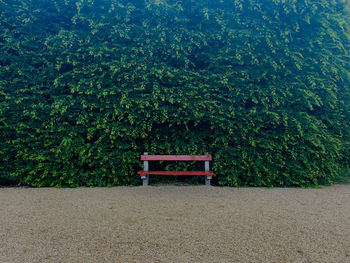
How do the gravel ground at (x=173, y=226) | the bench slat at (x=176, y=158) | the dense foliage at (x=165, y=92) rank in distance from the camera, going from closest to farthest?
the gravel ground at (x=173, y=226)
the dense foliage at (x=165, y=92)
the bench slat at (x=176, y=158)

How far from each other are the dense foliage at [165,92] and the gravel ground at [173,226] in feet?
2.46

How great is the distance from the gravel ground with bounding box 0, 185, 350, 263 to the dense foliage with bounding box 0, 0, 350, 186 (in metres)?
0.75

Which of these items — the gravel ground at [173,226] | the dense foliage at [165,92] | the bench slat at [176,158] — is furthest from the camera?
the bench slat at [176,158]

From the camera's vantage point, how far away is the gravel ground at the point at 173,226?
227cm

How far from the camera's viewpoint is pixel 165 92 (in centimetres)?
490

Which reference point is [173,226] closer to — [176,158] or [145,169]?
[176,158]

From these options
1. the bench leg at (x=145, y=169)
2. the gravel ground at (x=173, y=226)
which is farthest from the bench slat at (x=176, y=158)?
the gravel ground at (x=173, y=226)

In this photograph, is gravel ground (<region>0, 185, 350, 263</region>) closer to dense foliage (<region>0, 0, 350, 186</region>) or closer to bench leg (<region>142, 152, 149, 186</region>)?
bench leg (<region>142, 152, 149, 186</region>)

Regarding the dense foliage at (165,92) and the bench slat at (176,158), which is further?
the bench slat at (176,158)

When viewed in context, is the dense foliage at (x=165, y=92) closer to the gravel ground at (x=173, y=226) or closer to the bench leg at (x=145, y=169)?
the bench leg at (x=145, y=169)

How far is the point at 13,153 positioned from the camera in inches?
186

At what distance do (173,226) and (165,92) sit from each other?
9.97 feet

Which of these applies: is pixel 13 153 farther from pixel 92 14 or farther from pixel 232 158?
pixel 232 158

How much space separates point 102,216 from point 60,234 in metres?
0.69
